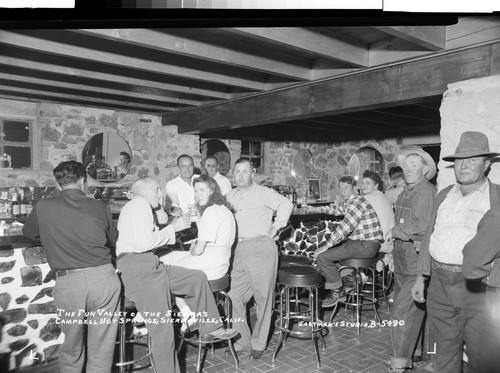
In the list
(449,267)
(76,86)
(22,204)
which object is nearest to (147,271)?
(449,267)

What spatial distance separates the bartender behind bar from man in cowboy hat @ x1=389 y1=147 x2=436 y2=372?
2.06 meters

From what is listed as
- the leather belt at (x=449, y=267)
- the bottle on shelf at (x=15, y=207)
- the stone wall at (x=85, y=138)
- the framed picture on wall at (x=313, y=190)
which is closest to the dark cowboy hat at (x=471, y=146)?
the leather belt at (x=449, y=267)

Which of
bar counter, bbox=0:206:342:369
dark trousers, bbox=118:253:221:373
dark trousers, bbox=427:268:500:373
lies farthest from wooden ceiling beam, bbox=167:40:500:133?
bar counter, bbox=0:206:342:369

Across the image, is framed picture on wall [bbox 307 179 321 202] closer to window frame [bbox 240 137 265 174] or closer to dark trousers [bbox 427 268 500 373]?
window frame [bbox 240 137 265 174]

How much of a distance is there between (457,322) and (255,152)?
599 cm

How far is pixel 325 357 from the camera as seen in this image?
2.93m

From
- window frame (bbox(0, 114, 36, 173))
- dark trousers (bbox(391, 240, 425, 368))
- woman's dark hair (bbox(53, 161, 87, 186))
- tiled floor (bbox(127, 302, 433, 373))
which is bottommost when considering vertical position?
tiled floor (bbox(127, 302, 433, 373))

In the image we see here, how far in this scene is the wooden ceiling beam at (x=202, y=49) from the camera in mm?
2537

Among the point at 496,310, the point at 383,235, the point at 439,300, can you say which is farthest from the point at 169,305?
the point at 383,235

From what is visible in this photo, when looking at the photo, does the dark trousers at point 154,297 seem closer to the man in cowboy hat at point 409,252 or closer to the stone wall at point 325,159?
the man in cowboy hat at point 409,252

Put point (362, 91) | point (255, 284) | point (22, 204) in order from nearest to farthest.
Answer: point (255, 284) → point (362, 91) → point (22, 204)

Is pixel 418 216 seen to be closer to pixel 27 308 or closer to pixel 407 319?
pixel 407 319

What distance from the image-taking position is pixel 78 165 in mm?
2201

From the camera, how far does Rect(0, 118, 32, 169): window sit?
496cm
